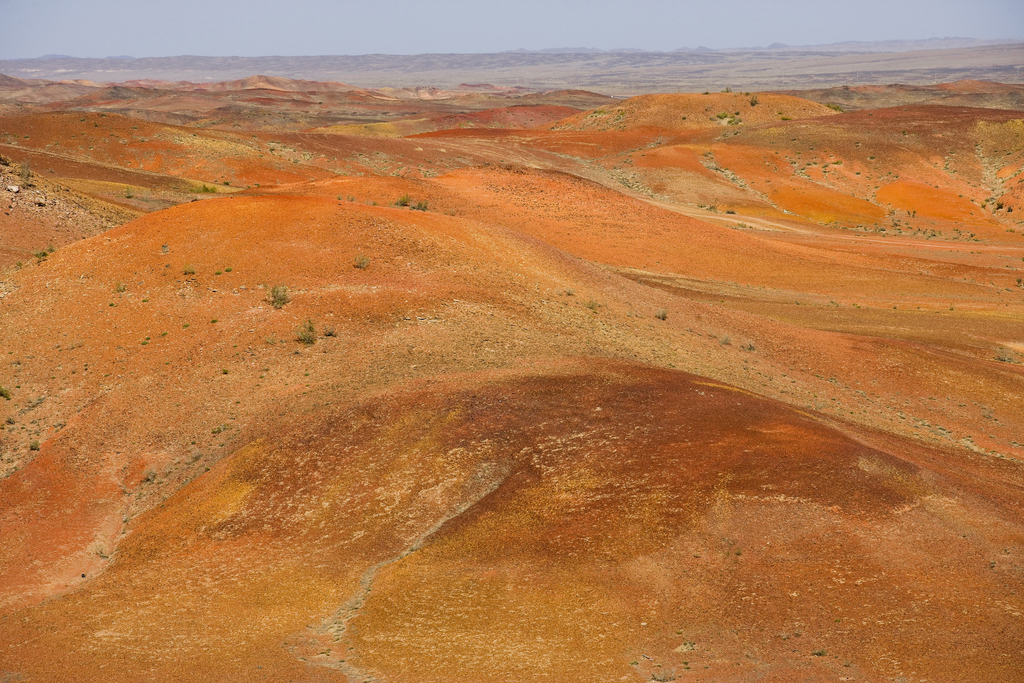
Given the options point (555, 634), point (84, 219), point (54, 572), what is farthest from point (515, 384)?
point (84, 219)

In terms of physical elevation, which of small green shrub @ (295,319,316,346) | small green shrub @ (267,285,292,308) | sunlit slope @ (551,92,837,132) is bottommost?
small green shrub @ (295,319,316,346)

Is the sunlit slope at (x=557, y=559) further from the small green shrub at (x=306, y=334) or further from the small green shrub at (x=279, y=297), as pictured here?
the small green shrub at (x=279, y=297)

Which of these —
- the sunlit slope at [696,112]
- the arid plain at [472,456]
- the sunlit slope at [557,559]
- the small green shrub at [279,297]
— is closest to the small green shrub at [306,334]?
the arid plain at [472,456]

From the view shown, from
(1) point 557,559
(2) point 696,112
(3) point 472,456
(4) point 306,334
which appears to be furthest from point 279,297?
(2) point 696,112

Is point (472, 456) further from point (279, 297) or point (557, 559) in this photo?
point (279, 297)

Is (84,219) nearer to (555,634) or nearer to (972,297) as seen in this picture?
(555,634)

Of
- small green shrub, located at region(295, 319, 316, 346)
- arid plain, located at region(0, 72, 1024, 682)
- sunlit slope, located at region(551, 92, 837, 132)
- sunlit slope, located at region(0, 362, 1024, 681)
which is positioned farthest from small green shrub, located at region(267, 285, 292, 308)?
sunlit slope, located at region(551, 92, 837, 132)

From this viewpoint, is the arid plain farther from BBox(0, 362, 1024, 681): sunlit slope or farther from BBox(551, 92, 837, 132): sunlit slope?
BBox(551, 92, 837, 132): sunlit slope
